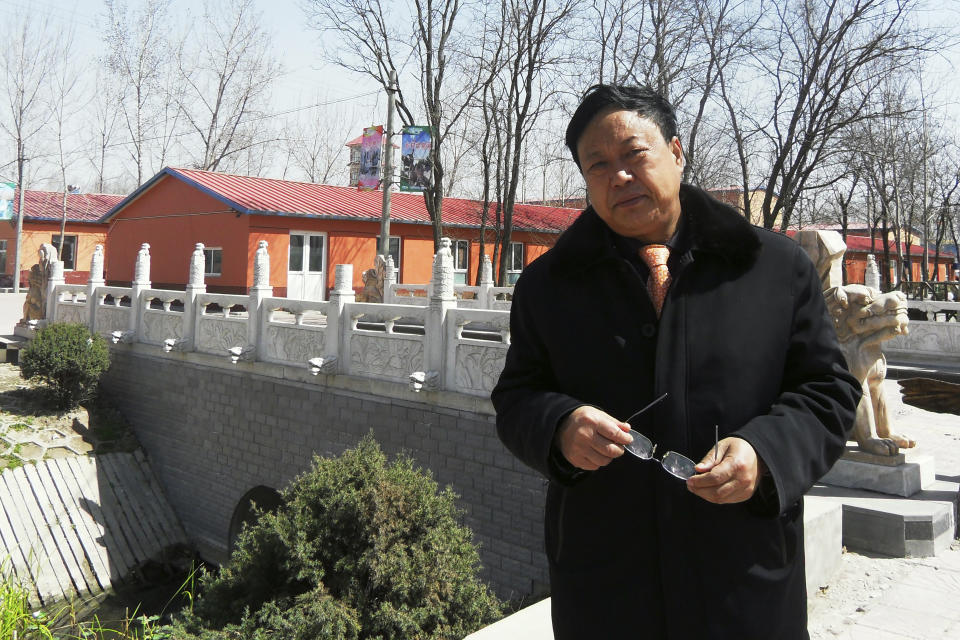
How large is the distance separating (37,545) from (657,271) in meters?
12.0

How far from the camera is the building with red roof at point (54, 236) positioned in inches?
1140

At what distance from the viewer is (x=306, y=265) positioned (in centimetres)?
2094

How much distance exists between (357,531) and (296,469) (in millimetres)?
6651

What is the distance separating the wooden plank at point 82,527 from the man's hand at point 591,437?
11.9 meters

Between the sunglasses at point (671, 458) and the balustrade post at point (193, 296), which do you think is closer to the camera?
the sunglasses at point (671, 458)

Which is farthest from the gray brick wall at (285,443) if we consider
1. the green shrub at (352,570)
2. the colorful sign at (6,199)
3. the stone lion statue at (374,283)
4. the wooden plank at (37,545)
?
the colorful sign at (6,199)

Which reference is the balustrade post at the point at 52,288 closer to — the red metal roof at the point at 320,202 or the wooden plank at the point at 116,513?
the red metal roof at the point at 320,202

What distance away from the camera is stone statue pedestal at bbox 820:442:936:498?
17.3 feet

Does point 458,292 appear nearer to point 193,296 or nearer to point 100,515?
point 193,296

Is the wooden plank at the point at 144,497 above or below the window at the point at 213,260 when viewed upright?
below

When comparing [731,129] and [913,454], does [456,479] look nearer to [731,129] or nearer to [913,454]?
[913,454]

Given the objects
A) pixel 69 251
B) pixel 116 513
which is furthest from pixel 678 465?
pixel 69 251

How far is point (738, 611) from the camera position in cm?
153

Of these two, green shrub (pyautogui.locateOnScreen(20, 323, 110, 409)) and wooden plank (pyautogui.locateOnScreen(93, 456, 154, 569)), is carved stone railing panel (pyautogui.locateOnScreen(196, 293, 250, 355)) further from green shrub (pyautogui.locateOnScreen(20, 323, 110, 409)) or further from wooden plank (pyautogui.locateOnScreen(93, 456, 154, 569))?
wooden plank (pyautogui.locateOnScreen(93, 456, 154, 569))
